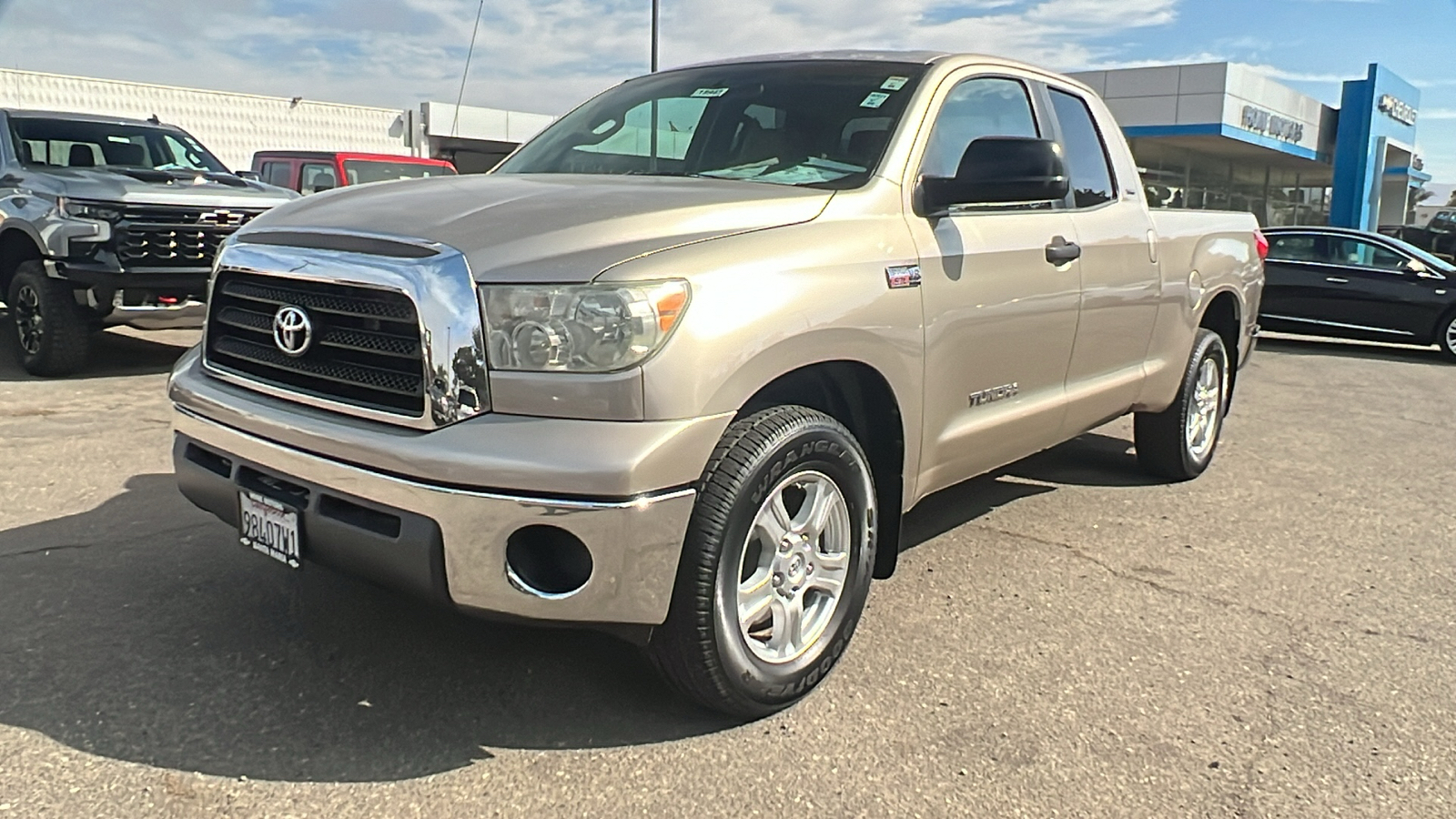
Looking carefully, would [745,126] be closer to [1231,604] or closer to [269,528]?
[269,528]

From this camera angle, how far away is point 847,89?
3.80m

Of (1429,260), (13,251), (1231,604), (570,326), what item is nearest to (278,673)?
(570,326)

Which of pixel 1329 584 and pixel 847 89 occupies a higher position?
pixel 847 89

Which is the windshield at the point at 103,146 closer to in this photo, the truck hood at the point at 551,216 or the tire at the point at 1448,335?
the truck hood at the point at 551,216

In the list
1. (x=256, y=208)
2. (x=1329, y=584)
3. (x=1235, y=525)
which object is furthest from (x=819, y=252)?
(x=256, y=208)

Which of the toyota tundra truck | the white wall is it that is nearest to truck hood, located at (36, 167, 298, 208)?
the toyota tundra truck

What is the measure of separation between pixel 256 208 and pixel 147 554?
4.37m

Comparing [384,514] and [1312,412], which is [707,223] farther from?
[1312,412]

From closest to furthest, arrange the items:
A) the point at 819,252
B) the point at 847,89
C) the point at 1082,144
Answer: the point at 819,252 → the point at 847,89 → the point at 1082,144

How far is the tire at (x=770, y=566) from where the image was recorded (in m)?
2.68

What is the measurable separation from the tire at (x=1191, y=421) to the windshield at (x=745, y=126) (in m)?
2.48

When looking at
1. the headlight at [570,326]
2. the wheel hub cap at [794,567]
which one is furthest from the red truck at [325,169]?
Answer: the headlight at [570,326]

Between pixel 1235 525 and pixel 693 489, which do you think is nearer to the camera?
pixel 693 489

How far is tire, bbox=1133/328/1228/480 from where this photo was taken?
5.45 meters
